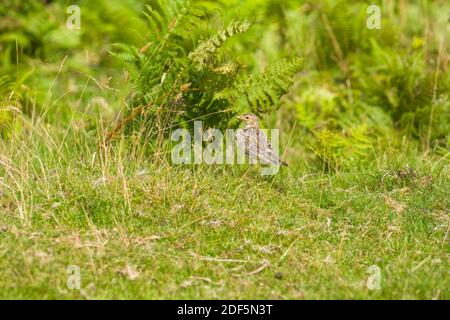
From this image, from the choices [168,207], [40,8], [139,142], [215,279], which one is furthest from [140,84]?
[40,8]

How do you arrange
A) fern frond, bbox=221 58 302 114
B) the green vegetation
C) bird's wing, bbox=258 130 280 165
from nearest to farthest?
the green vegetation → bird's wing, bbox=258 130 280 165 → fern frond, bbox=221 58 302 114

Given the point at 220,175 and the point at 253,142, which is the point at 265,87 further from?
the point at 220,175

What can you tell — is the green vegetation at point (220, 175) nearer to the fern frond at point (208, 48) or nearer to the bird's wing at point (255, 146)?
the fern frond at point (208, 48)

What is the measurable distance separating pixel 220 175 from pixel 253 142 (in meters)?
0.60

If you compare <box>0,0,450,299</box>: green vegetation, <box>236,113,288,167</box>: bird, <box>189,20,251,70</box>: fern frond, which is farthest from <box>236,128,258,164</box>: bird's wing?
<box>189,20,251,70</box>: fern frond

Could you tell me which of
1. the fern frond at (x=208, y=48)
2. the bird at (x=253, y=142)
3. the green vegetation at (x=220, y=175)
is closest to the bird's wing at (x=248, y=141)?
the bird at (x=253, y=142)

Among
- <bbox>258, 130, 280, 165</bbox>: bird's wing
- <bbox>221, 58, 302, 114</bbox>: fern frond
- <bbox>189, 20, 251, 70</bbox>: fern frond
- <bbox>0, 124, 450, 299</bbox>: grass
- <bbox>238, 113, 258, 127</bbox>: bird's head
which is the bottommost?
<bbox>0, 124, 450, 299</bbox>: grass

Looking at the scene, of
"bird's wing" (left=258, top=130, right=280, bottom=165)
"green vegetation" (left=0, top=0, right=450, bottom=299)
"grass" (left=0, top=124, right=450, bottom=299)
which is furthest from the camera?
"bird's wing" (left=258, top=130, right=280, bottom=165)

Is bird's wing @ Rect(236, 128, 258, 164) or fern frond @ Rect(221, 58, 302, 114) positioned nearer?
bird's wing @ Rect(236, 128, 258, 164)

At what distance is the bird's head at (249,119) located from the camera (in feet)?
25.9

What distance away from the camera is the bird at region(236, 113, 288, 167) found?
782cm

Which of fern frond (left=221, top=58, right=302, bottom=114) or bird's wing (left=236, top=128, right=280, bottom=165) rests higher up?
fern frond (left=221, top=58, right=302, bottom=114)

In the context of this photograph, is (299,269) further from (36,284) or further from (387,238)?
(36,284)

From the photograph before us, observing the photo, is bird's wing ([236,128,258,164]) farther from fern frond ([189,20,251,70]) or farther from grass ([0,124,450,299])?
fern frond ([189,20,251,70])
